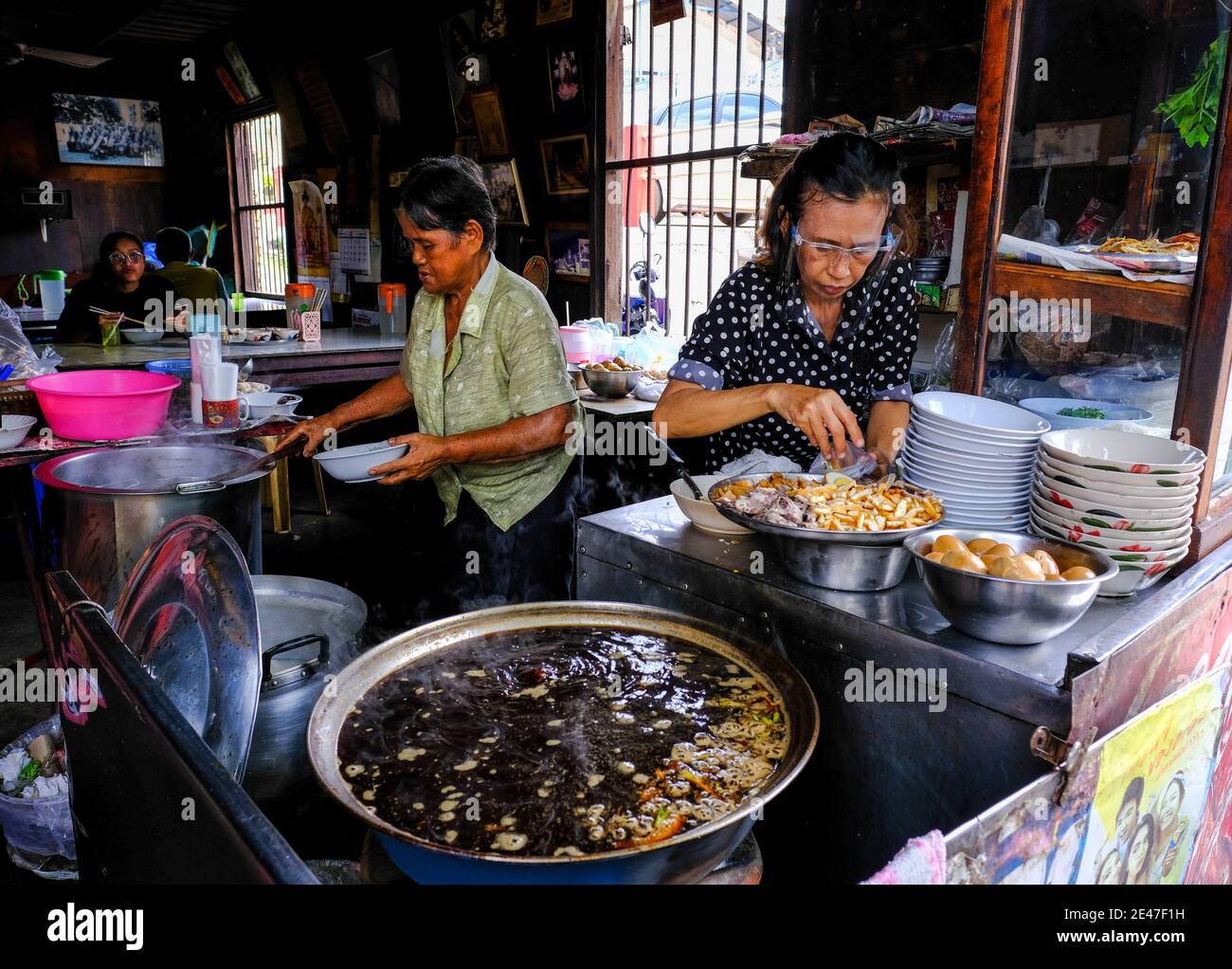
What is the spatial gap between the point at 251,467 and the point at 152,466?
15.7 inches

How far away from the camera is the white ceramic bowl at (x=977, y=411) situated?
1970 mm

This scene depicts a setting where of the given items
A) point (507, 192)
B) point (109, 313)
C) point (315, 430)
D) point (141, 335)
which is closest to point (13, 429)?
point (315, 430)

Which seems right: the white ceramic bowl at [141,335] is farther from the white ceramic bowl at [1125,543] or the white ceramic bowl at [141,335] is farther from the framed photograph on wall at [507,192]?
the white ceramic bowl at [1125,543]

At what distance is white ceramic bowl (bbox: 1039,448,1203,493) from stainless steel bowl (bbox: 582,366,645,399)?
123 inches

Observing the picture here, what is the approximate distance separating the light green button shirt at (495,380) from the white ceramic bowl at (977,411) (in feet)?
4.08

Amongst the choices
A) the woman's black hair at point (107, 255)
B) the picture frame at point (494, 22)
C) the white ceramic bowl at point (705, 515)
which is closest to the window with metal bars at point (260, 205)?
the woman's black hair at point (107, 255)

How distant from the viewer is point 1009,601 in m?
1.38

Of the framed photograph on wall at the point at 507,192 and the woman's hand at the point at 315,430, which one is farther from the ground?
the framed photograph on wall at the point at 507,192

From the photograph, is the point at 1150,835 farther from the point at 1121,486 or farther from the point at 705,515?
the point at 705,515

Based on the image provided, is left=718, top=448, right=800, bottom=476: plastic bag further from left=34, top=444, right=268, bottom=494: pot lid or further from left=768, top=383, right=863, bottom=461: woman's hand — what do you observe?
left=34, top=444, right=268, bottom=494: pot lid

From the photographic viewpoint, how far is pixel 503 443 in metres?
2.73

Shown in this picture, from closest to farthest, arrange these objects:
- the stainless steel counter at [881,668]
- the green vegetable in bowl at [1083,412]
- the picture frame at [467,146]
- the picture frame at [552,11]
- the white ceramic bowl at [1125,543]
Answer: the stainless steel counter at [881,668] → the white ceramic bowl at [1125,543] → the green vegetable in bowl at [1083,412] → the picture frame at [552,11] → the picture frame at [467,146]

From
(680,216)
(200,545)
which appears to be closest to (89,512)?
(200,545)
